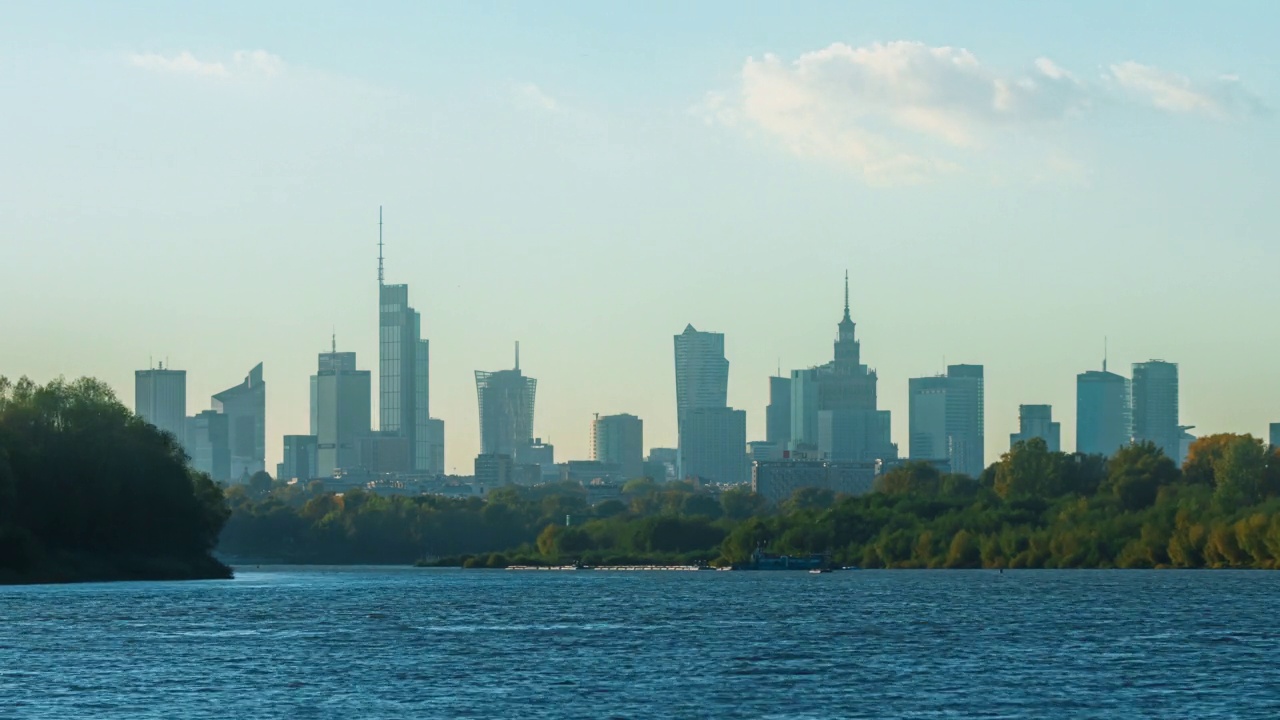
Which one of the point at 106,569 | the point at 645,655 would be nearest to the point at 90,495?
the point at 106,569

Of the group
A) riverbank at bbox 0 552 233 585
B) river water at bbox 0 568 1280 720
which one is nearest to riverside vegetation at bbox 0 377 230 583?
riverbank at bbox 0 552 233 585

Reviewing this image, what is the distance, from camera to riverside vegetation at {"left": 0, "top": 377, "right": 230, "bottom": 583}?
164m

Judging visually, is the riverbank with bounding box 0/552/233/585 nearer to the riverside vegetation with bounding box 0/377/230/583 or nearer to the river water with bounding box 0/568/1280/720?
the riverside vegetation with bounding box 0/377/230/583

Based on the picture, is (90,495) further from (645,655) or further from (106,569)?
(645,655)

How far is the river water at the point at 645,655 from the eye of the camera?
252 ft

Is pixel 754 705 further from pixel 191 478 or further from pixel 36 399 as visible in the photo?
pixel 191 478

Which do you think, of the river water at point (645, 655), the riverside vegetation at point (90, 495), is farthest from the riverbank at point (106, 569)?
the river water at point (645, 655)

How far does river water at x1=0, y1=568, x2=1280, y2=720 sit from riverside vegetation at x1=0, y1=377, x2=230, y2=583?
649 centimetres

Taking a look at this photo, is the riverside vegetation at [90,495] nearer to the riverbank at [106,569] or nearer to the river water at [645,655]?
the riverbank at [106,569]

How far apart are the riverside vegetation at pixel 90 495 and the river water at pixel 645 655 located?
6.49m

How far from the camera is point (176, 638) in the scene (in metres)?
109

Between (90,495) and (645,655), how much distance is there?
82963 mm

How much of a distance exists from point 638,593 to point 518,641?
63465 millimetres

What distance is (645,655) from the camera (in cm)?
9869
